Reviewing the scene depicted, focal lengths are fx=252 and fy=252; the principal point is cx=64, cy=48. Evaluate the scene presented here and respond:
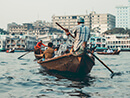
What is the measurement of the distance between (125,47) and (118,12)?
9107 cm

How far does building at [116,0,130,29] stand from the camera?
7254 inches

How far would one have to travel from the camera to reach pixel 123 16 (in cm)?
18638

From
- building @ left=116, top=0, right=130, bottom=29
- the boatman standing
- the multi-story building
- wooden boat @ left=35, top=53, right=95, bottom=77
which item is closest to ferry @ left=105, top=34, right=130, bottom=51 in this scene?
the multi-story building

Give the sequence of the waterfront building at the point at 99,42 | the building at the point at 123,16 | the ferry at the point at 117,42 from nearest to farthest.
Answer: the waterfront building at the point at 99,42 < the ferry at the point at 117,42 < the building at the point at 123,16

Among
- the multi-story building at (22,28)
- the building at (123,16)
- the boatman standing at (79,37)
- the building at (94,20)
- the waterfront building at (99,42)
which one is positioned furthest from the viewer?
the building at (123,16)

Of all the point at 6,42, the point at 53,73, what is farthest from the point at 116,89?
the point at 6,42

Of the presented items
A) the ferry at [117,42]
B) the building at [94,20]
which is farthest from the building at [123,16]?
the ferry at [117,42]

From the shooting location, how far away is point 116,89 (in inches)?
394

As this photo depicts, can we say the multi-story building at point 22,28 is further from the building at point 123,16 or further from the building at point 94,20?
the building at point 123,16

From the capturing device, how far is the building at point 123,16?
604 feet

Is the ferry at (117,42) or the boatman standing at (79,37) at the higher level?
the boatman standing at (79,37)

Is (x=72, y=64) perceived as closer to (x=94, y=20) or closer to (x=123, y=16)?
(x=94, y=20)

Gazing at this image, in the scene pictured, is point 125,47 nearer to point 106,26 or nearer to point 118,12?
point 106,26

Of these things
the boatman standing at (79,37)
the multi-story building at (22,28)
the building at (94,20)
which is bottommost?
the boatman standing at (79,37)
